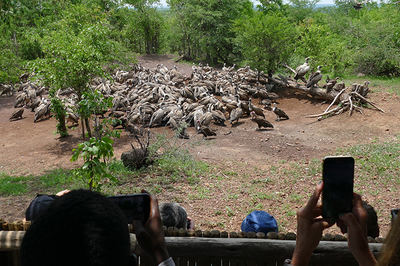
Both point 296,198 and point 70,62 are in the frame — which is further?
point 70,62

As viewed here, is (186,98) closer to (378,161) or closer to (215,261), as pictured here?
(378,161)

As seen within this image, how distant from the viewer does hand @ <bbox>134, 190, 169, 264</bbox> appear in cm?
143

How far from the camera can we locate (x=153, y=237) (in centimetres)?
145

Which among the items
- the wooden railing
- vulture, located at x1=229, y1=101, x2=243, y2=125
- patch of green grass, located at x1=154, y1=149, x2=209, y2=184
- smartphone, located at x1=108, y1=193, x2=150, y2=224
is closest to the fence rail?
the wooden railing

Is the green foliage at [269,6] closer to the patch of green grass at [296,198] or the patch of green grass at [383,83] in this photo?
the patch of green grass at [383,83]

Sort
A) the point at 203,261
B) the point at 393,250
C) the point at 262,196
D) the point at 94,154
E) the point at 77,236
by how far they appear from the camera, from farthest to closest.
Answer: the point at 262,196 → the point at 94,154 → the point at 203,261 → the point at 77,236 → the point at 393,250

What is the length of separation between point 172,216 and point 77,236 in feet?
8.66

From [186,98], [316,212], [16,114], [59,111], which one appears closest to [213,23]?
[186,98]

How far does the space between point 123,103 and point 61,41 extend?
15.3 feet

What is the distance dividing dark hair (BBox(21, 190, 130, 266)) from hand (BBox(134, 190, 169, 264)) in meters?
0.33

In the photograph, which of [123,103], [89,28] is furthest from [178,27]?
[89,28]

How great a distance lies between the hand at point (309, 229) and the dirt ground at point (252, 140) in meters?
5.79

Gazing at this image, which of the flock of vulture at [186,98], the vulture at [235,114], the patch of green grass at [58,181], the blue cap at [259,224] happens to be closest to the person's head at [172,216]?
the blue cap at [259,224]

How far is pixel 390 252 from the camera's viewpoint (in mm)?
892
